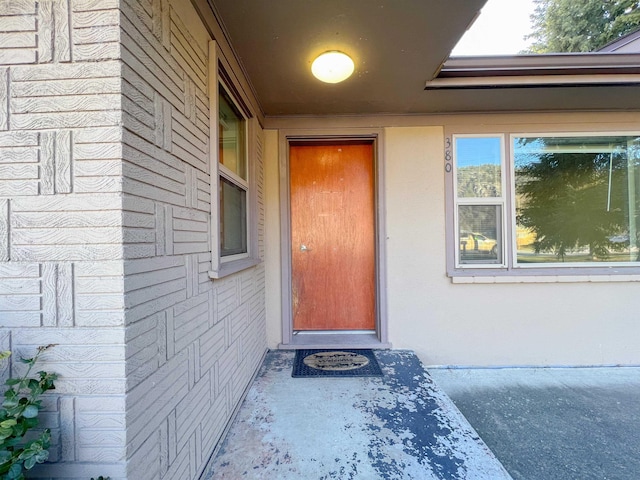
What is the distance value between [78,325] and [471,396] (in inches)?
102

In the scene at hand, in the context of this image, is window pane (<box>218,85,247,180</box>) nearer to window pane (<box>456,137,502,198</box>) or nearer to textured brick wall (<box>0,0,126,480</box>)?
textured brick wall (<box>0,0,126,480</box>)

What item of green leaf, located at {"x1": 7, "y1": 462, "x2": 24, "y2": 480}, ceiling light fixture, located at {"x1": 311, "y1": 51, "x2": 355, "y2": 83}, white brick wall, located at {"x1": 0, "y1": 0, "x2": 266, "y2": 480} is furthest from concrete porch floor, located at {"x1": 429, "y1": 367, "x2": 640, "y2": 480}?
ceiling light fixture, located at {"x1": 311, "y1": 51, "x2": 355, "y2": 83}

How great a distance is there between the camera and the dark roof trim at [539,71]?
86.0 inches

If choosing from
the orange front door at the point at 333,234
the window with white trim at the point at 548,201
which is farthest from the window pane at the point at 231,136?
the window with white trim at the point at 548,201

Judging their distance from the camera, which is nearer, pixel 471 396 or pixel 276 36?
pixel 276 36

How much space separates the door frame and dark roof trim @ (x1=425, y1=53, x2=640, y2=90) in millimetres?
769

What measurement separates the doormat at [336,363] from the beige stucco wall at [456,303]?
1.16 ft

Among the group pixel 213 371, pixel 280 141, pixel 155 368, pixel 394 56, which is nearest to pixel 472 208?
pixel 394 56

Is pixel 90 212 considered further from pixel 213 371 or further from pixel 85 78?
pixel 213 371

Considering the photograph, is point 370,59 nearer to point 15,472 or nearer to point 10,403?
point 10,403

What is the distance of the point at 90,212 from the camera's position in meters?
0.90

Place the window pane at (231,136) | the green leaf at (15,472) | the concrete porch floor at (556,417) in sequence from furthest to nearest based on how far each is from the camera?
the window pane at (231,136) → the concrete porch floor at (556,417) → the green leaf at (15,472)

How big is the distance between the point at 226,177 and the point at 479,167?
236 cm

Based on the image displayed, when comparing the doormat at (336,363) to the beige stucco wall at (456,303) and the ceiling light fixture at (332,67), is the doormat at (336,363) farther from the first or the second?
the ceiling light fixture at (332,67)
